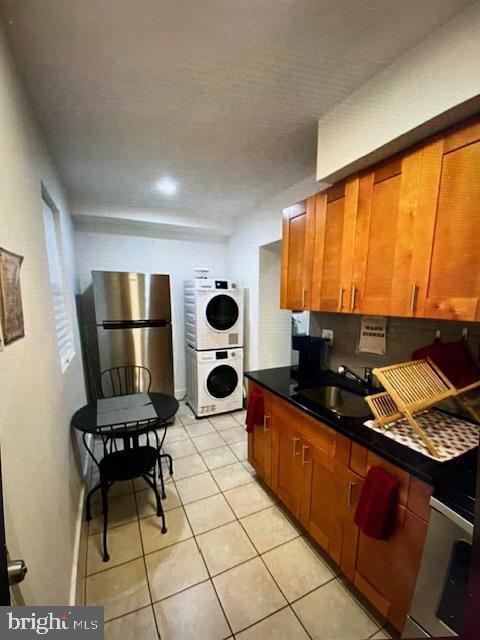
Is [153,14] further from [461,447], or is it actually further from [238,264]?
[238,264]

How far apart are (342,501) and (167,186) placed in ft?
8.96

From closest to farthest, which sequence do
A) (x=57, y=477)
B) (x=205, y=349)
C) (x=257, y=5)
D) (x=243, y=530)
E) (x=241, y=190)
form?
(x=257, y=5)
(x=57, y=477)
(x=243, y=530)
(x=241, y=190)
(x=205, y=349)

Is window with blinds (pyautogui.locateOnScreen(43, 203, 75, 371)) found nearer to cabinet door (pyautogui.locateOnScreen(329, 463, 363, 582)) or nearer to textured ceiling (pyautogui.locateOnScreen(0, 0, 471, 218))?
textured ceiling (pyautogui.locateOnScreen(0, 0, 471, 218))

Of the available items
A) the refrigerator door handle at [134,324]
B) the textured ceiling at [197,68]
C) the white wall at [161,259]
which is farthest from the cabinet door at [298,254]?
the white wall at [161,259]

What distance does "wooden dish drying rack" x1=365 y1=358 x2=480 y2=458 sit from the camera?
113cm

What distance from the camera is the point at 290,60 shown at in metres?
1.12

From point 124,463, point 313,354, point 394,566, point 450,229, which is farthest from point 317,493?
point 450,229

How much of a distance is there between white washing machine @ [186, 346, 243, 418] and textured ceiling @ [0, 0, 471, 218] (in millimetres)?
2015

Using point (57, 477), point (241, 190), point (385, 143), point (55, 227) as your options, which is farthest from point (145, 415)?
point (241, 190)

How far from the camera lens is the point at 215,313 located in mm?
3061

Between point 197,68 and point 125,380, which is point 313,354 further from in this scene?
point 125,380

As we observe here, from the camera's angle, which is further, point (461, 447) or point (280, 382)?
point (280, 382)

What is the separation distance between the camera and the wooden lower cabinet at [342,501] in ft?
3.30

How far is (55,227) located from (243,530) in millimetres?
2651
